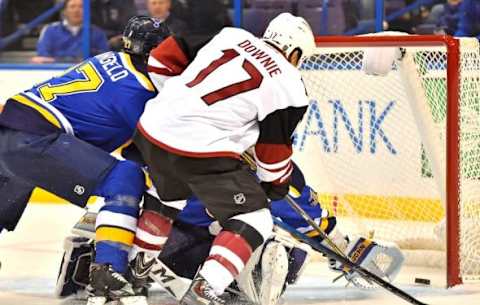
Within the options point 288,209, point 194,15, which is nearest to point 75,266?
point 288,209

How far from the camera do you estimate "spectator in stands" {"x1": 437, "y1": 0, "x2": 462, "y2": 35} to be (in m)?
6.00

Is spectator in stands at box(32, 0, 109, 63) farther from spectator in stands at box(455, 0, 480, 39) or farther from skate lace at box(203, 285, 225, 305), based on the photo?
skate lace at box(203, 285, 225, 305)

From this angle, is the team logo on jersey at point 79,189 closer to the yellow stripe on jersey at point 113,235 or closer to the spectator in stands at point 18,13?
the yellow stripe on jersey at point 113,235

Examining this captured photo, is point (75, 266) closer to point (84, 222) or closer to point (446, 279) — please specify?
point (84, 222)

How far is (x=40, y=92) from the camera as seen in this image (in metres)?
3.72

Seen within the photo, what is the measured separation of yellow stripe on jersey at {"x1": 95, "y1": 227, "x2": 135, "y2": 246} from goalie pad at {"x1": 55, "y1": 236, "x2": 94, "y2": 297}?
0.38 m

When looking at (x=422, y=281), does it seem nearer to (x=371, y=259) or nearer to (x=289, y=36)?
(x=371, y=259)

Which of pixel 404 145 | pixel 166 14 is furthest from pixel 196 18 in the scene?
pixel 404 145

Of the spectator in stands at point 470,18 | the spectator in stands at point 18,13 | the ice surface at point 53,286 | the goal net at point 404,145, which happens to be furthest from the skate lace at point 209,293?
the spectator in stands at point 18,13

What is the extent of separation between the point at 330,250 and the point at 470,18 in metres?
2.43

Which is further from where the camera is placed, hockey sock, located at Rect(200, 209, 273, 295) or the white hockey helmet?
the white hockey helmet

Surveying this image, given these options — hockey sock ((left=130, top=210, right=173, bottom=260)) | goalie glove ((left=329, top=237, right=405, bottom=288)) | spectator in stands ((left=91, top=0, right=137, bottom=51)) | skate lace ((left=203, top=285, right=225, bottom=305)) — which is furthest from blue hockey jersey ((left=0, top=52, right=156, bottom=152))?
spectator in stands ((left=91, top=0, right=137, bottom=51))

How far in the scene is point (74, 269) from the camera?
153 inches

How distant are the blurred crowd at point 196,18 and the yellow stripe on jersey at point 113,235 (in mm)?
2765
